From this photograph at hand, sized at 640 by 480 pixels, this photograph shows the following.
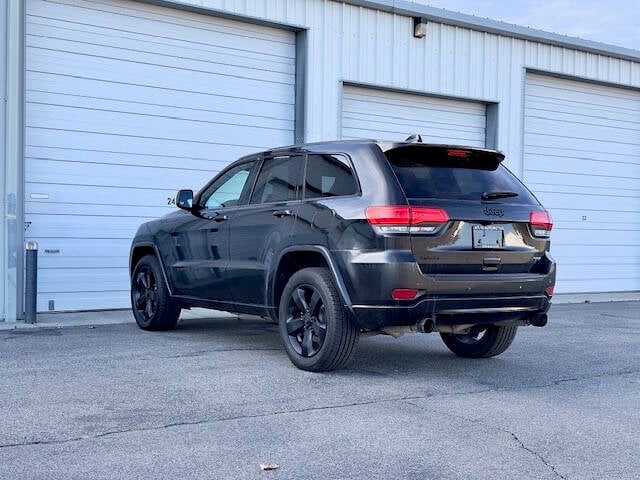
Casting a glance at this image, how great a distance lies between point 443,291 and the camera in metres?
5.84

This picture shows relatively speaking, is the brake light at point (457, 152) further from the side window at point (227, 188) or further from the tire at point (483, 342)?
the side window at point (227, 188)

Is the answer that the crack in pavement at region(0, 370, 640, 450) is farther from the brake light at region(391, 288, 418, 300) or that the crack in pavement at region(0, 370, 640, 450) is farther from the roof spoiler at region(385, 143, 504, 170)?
the roof spoiler at region(385, 143, 504, 170)

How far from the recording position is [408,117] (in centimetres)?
1412

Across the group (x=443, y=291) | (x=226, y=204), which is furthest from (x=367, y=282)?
(x=226, y=204)

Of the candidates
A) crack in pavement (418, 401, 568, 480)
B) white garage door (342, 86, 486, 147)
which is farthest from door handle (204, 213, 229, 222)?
white garage door (342, 86, 486, 147)

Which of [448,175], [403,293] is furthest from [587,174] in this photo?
[403,293]

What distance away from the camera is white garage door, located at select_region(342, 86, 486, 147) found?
44.3 ft

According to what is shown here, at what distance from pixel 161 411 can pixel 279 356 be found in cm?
220

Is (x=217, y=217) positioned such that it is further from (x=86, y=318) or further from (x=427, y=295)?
(x=86, y=318)

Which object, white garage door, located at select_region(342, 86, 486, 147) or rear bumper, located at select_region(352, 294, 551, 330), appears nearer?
rear bumper, located at select_region(352, 294, 551, 330)

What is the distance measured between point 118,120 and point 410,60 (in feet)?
17.0

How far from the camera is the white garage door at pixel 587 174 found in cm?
1587

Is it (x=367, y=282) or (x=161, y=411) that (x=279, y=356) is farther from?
(x=161, y=411)

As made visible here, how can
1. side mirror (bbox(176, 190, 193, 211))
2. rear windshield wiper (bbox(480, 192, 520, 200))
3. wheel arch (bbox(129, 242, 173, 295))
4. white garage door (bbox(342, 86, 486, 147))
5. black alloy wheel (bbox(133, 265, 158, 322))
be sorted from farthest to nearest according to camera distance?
1. white garage door (bbox(342, 86, 486, 147))
2. black alloy wheel (bbox(133, 265, 158, 322))
3. wheel arch (bbox(129, 242, 173, 295))
4. side mirror (bbox(176, 190, 193, 211))
5. rear windshield wiper (bbox(480, 192, 520, 200))
